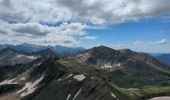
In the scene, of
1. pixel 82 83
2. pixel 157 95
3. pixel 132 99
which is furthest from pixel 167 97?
pixel 82 83

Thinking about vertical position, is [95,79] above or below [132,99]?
above

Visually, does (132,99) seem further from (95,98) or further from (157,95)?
(95,98)

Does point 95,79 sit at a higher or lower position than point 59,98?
higher

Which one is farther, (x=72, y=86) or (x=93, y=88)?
(x=72, y=86)

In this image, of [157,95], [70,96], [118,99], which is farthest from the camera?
[70,96]

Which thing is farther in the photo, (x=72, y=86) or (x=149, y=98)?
(x=72, y=86)

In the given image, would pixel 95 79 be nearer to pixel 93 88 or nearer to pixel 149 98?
pixel 93 88

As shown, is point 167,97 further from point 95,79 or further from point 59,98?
point 59,98

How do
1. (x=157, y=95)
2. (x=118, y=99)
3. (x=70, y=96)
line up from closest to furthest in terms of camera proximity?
1. (x=118, y=99)
2. (x=157, y=95)
3. (x=70, y=96)

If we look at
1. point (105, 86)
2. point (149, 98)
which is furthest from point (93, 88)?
point (149, 98)
